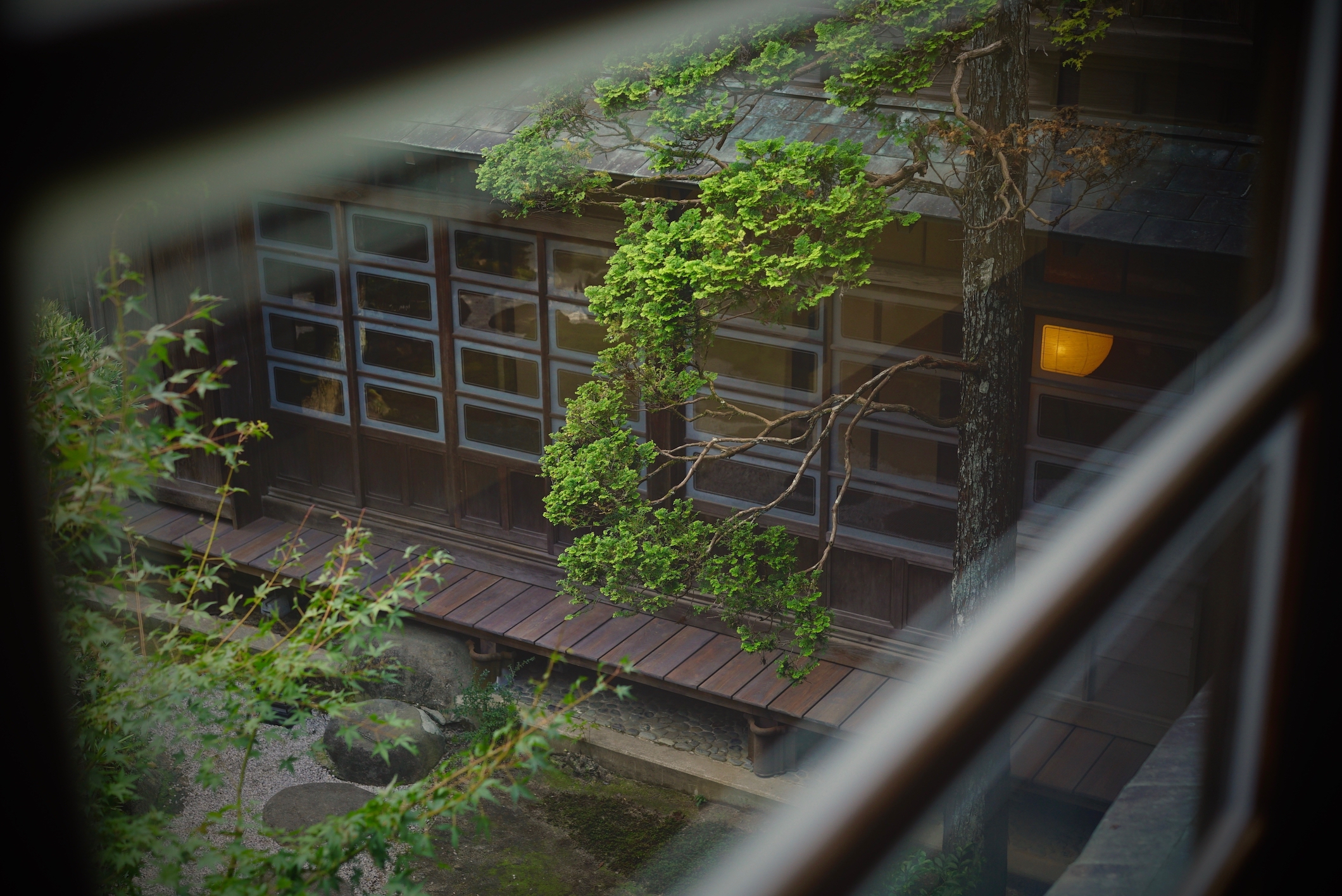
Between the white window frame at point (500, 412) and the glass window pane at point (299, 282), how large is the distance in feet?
3.64

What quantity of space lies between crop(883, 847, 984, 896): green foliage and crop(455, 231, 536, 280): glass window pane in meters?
3.63

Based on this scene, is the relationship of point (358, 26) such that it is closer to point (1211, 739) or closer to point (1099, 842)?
point (1211, 739)

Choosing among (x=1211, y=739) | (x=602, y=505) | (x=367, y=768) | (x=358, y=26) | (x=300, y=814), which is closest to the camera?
(x=358, y=26)

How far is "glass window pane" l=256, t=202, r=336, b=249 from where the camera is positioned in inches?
280

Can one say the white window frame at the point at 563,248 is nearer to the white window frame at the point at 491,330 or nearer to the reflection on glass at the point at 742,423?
the white window frame at the point at 491,330

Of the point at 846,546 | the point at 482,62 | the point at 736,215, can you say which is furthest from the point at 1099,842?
the point at 846,546

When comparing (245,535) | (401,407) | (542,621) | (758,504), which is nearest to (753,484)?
(758,504)

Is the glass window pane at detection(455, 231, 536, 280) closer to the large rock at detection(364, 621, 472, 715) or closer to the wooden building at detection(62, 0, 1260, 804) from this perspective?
the wooden building at detection(62, 0, 1260, 804)

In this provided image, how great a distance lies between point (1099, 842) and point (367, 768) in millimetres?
5229

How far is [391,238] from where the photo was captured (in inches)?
272

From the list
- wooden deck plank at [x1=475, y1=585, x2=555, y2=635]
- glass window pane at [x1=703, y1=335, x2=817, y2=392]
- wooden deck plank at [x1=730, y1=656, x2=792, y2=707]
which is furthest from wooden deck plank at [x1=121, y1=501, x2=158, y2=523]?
wooden deck plank at [x1=730, y1=656, x2=792, y2=707]

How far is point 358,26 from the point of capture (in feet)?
1.36

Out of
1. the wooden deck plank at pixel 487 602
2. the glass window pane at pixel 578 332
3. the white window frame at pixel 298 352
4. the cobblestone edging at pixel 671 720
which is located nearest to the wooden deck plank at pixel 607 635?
the cobblestone edging at pixel 671 720

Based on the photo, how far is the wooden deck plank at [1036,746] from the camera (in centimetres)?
516
